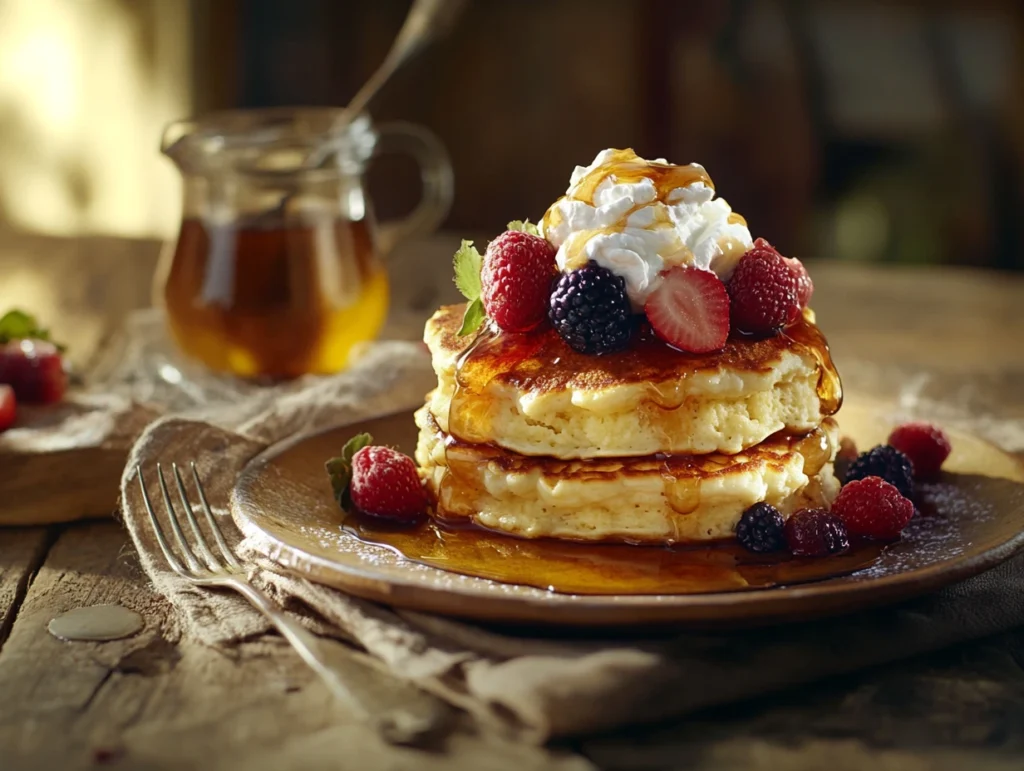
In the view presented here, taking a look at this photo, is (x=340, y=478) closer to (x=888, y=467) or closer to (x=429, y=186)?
(x=888, y=467)

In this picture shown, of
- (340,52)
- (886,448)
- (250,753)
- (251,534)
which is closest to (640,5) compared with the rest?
(340,52)

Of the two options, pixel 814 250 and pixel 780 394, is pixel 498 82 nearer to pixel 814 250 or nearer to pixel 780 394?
pixel 814 250

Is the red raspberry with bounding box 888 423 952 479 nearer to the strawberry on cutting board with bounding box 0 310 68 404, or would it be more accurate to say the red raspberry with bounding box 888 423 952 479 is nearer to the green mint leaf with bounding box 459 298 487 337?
the green mint leaf with bounding box 459 298 487 337

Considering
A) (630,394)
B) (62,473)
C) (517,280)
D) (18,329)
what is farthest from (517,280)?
(18,329)

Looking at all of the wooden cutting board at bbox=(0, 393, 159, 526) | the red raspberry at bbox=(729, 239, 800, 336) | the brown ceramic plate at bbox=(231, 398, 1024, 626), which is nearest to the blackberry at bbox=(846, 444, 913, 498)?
the brown ceramic plate at bbox=(231, 398, 1024, 626)

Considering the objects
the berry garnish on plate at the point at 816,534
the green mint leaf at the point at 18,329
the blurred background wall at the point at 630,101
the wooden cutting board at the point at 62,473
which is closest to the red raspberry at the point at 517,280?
the berry garnish on plate at the point at 816,534

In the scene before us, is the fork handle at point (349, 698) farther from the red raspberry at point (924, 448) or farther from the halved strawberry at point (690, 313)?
the red raspberry at point (924, 448)
